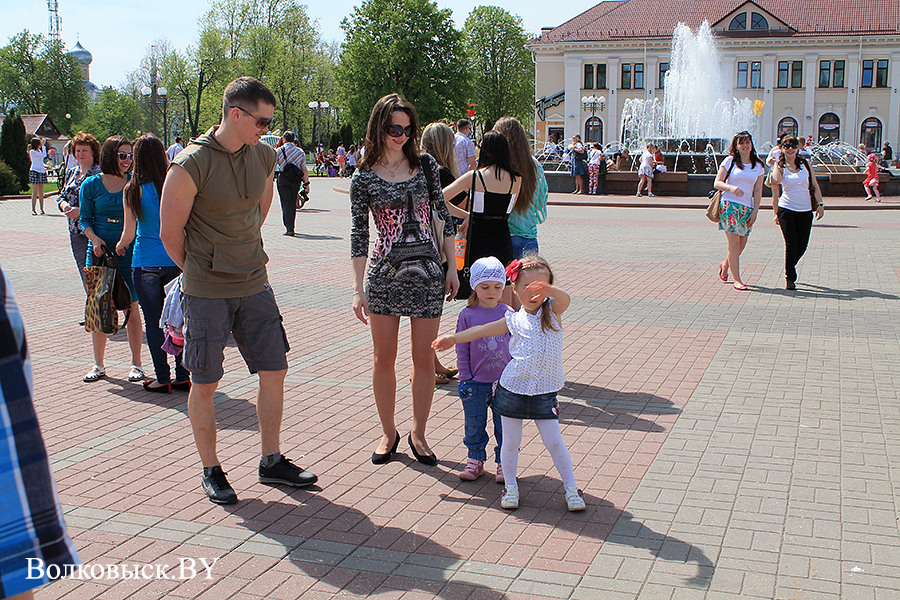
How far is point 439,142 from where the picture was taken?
5918mm

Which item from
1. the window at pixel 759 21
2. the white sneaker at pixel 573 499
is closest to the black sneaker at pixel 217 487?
the white sneaker at pixel 573 499

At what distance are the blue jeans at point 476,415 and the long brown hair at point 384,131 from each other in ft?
3.79

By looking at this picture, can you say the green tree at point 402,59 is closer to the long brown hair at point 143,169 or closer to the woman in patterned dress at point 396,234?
the long brown hair at point 143,169

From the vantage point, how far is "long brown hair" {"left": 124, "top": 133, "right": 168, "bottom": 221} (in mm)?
5855

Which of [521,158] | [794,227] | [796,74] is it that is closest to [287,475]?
[521,158]

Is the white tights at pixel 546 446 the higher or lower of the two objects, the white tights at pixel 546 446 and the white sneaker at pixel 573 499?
the higher

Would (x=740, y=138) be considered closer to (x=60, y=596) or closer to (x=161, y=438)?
(x=161, y=438)

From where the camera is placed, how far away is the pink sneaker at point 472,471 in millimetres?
4344

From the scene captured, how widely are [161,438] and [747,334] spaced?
514 cm

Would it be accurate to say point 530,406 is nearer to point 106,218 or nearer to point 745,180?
point 106,218

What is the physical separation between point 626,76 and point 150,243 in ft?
213

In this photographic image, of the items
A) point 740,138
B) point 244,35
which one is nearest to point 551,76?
point 244,35

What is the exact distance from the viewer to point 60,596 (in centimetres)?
322

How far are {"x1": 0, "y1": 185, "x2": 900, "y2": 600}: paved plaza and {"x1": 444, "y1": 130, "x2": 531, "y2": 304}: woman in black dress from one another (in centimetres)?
106
